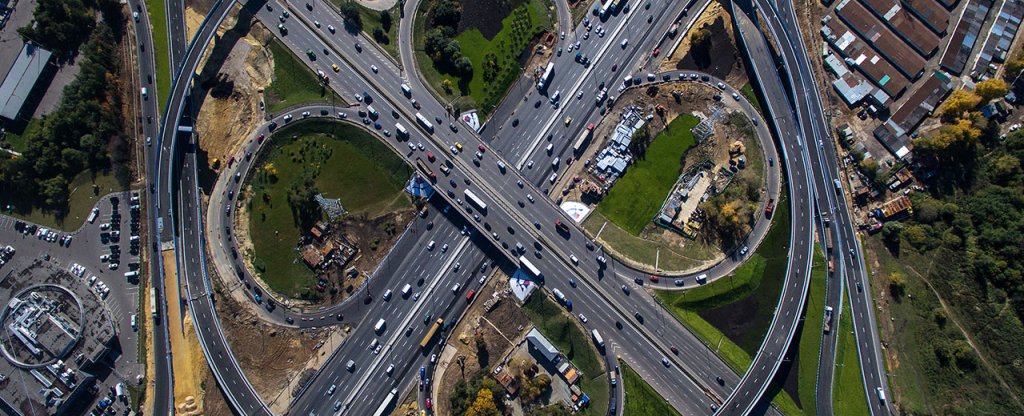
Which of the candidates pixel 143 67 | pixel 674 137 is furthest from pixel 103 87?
pixel 674 137

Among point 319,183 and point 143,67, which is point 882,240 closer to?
point 319,183

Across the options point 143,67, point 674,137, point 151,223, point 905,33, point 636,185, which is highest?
point 905,33

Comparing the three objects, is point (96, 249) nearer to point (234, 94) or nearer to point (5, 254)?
point (5, 254)

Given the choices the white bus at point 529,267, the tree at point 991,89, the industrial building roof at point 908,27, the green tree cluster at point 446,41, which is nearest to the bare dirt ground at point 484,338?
the white bus at point 529,267

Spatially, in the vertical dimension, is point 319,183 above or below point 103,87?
above

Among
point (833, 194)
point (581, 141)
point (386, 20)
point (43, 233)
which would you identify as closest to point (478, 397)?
point (581, 141)

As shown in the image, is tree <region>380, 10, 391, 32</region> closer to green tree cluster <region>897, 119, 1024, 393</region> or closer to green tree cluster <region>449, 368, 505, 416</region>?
green tree cluster <region>449, 368, 505, 416</region>
